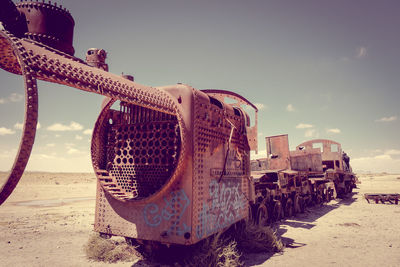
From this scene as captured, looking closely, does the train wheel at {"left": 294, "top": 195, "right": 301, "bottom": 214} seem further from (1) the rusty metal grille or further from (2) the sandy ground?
(1) the rusty metal grille

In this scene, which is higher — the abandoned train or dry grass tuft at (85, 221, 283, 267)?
the abandoned train

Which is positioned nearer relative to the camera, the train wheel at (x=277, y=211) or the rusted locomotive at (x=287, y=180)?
the rusted locomotive at (x=287, y=180)

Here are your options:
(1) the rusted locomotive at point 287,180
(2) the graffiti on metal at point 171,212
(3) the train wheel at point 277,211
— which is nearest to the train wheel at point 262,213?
(1) the rusted locomotive at point 287,180

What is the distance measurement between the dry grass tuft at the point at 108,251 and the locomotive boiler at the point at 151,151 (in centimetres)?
82

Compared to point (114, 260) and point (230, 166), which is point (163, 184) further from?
point (114, 260)

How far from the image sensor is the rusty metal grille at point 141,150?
4691mm

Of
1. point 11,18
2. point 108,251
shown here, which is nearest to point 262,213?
point 108,251

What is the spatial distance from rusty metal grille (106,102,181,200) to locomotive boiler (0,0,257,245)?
0.06 ft

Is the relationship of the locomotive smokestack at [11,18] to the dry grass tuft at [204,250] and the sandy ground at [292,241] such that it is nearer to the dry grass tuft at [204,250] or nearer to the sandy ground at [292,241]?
the dry grass tuft at [204,250]

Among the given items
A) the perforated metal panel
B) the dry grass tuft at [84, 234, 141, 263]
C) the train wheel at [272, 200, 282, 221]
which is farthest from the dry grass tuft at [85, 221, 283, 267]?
the train wheel at [272, 200, 282, 221]

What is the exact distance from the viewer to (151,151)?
493 cm

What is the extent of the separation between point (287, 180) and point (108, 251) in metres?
7.45

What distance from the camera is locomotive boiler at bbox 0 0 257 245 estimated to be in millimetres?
3389

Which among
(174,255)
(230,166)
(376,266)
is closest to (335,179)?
(376,266)
